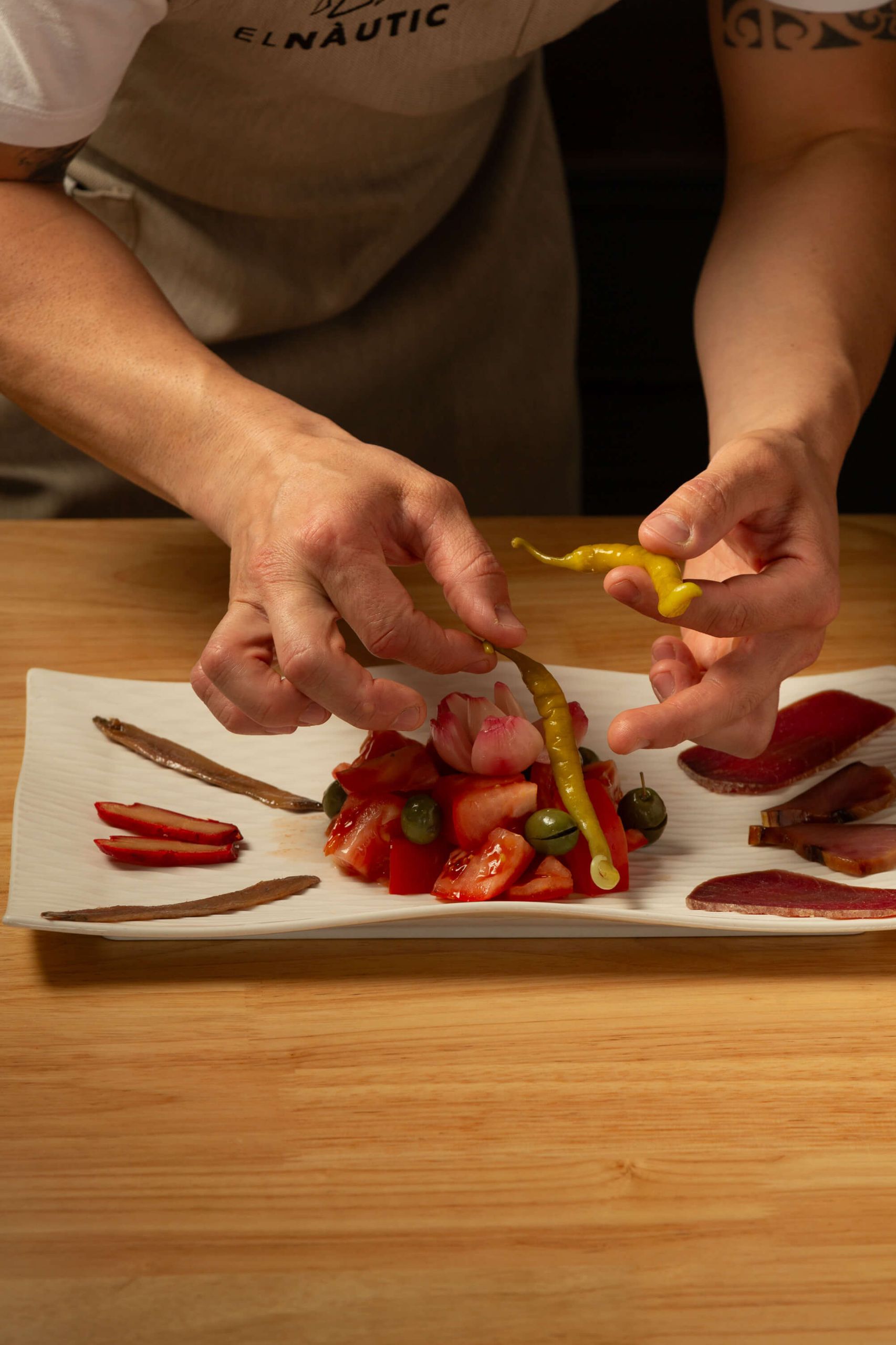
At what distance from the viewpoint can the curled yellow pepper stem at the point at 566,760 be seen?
1377 mm

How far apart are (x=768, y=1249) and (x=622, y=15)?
3.94m

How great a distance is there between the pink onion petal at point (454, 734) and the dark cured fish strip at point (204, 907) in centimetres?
21

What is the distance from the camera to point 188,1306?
3.10 ft

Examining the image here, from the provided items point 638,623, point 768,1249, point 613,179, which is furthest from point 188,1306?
point 613,179

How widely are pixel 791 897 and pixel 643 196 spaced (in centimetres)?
327

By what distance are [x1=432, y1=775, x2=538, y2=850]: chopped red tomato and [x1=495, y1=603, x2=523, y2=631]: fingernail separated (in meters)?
0.20

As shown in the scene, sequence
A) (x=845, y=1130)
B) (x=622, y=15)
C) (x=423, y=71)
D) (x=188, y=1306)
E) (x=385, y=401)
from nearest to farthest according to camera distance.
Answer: (x=188, y=1306) < (x=845, y=1130) < (x=423, y=71) < (x=385, y=401) < (x=622, y=15)

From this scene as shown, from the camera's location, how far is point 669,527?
1.26m

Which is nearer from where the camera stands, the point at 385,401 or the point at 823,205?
the point at 823,205

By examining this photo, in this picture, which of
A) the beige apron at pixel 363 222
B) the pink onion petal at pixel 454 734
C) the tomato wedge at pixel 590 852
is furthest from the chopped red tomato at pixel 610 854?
the beige apron at pixel 363 222

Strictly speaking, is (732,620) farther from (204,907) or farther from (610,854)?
(204,907)

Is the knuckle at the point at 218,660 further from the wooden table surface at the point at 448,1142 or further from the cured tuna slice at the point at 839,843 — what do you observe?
the cured tuna slice at the point at 839,843

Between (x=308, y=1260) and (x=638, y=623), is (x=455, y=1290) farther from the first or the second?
(x=638, y=623)

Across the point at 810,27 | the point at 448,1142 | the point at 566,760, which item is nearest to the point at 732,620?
the point at 566,760
